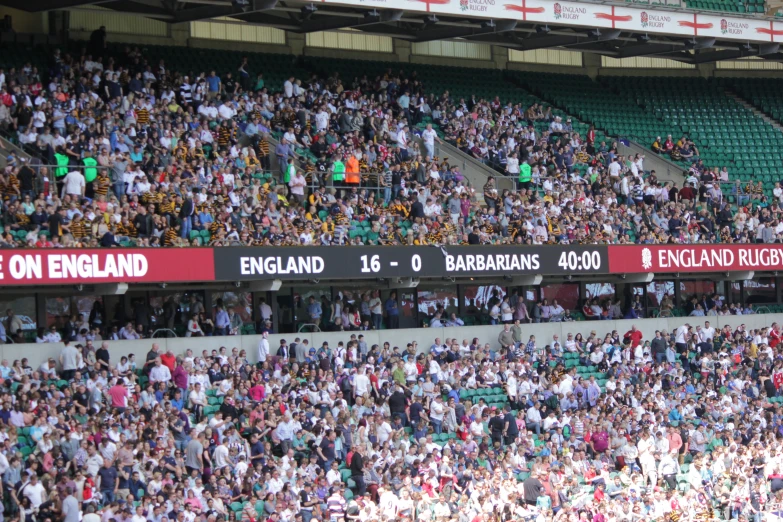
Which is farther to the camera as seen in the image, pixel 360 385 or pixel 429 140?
pixel 429 140

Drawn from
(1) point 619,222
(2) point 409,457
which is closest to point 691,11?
(1) point 619,222

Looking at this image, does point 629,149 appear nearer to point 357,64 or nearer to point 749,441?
point 357,64

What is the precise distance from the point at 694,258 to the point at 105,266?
15.1 metres

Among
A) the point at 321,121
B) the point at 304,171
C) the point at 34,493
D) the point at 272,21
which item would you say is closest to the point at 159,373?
the point at 34,493

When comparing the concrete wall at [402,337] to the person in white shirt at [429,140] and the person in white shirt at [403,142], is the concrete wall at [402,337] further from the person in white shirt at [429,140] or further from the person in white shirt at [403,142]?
the person in white shirt at [429,140]

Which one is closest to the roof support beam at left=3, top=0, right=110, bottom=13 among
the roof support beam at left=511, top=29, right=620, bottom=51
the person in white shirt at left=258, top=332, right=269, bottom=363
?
the person in white shirt at left=258, top=332, right=269, bottom=363

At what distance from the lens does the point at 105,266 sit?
23094 mm

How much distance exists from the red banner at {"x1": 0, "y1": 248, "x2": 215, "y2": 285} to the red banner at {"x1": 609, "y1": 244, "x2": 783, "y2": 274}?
422 inches

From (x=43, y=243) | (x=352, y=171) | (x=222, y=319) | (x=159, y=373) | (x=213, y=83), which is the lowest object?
(x=159, y=373)

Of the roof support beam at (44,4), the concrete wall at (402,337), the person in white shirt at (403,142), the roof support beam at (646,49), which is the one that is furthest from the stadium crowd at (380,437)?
the roof support beam at (646,49)

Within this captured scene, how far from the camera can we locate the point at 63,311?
24516mm

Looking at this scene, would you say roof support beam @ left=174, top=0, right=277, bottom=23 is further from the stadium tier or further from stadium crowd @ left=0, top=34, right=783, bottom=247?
stadium crowd @ left=0, top=34, right=783, bottom=247

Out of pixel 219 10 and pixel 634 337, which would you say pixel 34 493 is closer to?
pixel 219 10

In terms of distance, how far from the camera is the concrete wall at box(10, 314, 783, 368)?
22562mm
